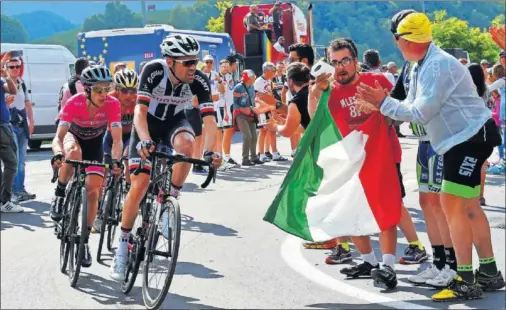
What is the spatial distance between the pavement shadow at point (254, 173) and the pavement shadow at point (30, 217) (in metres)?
3.94

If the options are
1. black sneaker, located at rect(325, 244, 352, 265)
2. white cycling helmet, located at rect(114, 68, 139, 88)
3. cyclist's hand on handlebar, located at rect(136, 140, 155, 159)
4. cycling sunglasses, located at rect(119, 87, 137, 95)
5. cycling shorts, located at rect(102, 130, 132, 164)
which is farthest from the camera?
cycling shorts, located at rect(102, 130, 132, 164)

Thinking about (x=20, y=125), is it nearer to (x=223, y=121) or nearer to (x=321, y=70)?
(x=223, y=121)

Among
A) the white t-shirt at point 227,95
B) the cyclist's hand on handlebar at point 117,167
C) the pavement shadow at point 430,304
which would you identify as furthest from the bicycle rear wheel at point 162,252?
the white t-shirt at point 227,95

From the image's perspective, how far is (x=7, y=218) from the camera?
11289 millimetres

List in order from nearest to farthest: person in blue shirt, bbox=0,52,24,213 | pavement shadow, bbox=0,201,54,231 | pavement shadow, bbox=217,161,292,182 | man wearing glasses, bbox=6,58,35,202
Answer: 1. pavement shadow, bbox=0,201,54,231
2. person in blue shirt, bbox=0,52,24,213
3. man wearing glasses, bbox=6,58,35,202
4. pavement shadow, bbox=217,161,292,182

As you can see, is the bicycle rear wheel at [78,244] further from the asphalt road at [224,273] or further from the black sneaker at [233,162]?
the black sneaker at [233,162]

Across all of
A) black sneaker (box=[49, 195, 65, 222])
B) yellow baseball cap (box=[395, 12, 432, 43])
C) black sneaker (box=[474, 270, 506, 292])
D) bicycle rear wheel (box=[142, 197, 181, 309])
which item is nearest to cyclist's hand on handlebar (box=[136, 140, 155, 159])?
bicycle rear wheel (box=[142, 197, 181, 309])

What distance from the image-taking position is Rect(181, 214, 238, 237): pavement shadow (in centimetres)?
1007

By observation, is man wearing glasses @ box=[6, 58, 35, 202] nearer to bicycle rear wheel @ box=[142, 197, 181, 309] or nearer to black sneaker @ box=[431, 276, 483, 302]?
bicycle rear wheel @ box=[142, 197, 181, 309]

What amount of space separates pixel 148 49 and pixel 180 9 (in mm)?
52705

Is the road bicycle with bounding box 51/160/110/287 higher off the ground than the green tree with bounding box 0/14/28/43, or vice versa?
the green tree with bounding box 0/14/28/43

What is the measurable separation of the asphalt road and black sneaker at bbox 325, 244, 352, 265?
14 cm

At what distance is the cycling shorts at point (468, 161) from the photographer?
259 inches

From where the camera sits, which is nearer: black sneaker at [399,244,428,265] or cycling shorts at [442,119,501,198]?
cycling shorts at [442,119,501,198]
